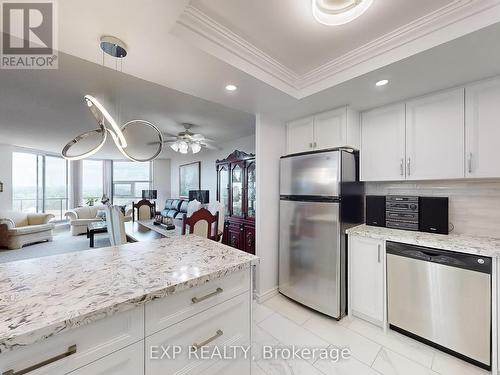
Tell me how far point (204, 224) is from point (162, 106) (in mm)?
1817

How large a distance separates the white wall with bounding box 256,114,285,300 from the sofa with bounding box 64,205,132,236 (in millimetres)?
5682

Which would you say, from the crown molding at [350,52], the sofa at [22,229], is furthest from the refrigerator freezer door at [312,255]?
the sofa at [22,229]

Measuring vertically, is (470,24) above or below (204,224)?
above

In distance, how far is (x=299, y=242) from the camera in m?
2.47

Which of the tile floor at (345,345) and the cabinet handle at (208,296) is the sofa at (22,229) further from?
the cabinet handle at (208,296)

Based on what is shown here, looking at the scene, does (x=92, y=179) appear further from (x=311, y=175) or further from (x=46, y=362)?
(x=46, y=362)

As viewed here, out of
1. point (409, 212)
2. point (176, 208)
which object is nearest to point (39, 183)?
point (176, 208)

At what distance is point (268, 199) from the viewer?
2746 mm

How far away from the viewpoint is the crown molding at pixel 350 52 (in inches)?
49.2

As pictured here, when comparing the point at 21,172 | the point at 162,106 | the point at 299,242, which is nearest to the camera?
the point at 299,242

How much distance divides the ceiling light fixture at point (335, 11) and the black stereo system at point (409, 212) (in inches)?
72.0

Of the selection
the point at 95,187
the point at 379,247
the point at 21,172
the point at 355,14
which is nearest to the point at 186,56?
the point at 355,14

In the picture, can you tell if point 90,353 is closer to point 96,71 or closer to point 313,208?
point 313,208

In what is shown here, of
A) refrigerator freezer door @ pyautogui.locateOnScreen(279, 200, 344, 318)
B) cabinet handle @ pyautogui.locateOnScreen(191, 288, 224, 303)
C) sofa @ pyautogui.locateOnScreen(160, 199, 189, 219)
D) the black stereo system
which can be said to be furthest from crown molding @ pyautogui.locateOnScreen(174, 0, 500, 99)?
sofa @ pyautogui.locateOnScreen(160, 199, 189, 219)
